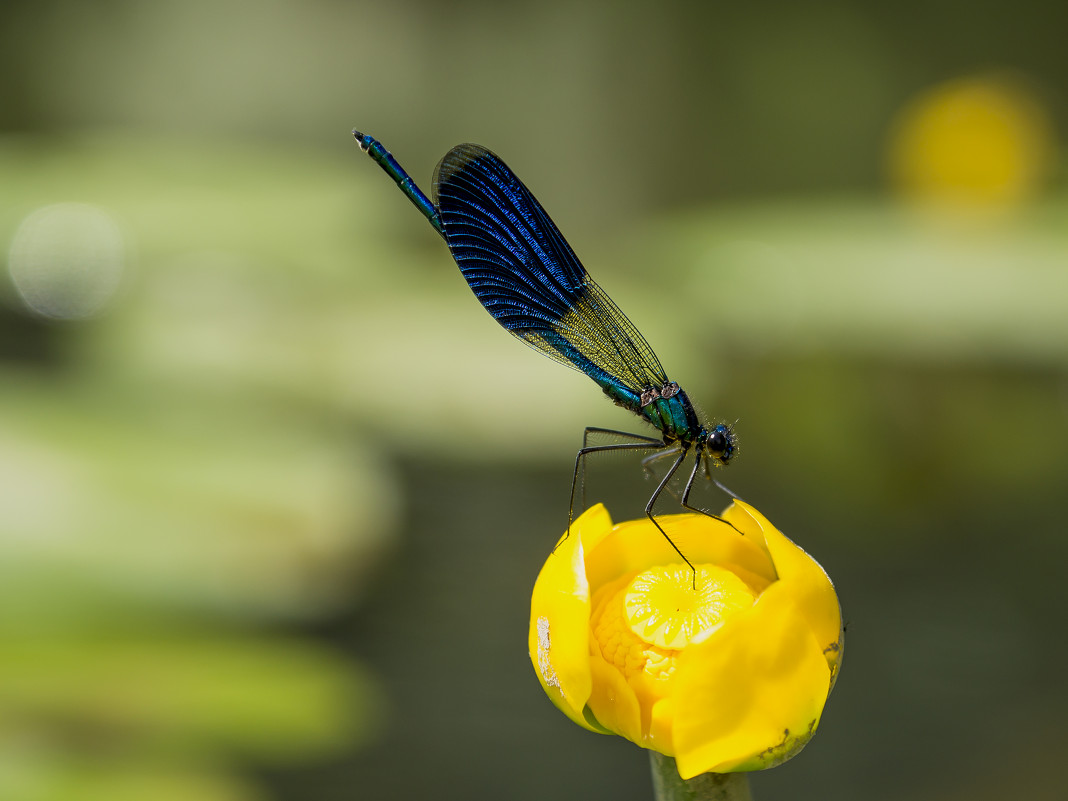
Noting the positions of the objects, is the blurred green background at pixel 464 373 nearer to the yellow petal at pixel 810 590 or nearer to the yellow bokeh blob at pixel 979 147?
the yellow bokeh blob at pixel 979 147

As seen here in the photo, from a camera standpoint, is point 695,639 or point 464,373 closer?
point 695,639

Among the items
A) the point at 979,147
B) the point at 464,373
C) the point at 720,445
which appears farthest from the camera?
the point at 979,147

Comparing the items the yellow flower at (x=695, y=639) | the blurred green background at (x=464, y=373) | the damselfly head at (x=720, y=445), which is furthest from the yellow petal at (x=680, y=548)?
the blurred green background at (x=464, y=373)

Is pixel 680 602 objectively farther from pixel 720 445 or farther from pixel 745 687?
pixel 720 445

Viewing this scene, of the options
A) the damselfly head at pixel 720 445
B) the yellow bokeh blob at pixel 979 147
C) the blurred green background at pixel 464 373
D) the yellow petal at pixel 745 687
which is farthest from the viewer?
the yellow bokeh blob at pixel 979 147

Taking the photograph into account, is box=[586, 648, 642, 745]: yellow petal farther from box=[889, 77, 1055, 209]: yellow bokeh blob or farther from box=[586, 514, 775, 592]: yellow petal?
box=[889, 77, 1055, 209]: yellow bokeh blob

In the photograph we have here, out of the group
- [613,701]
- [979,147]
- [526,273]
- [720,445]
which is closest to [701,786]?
[613,701]

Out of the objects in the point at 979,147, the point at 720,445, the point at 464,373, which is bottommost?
the point at 720,445
